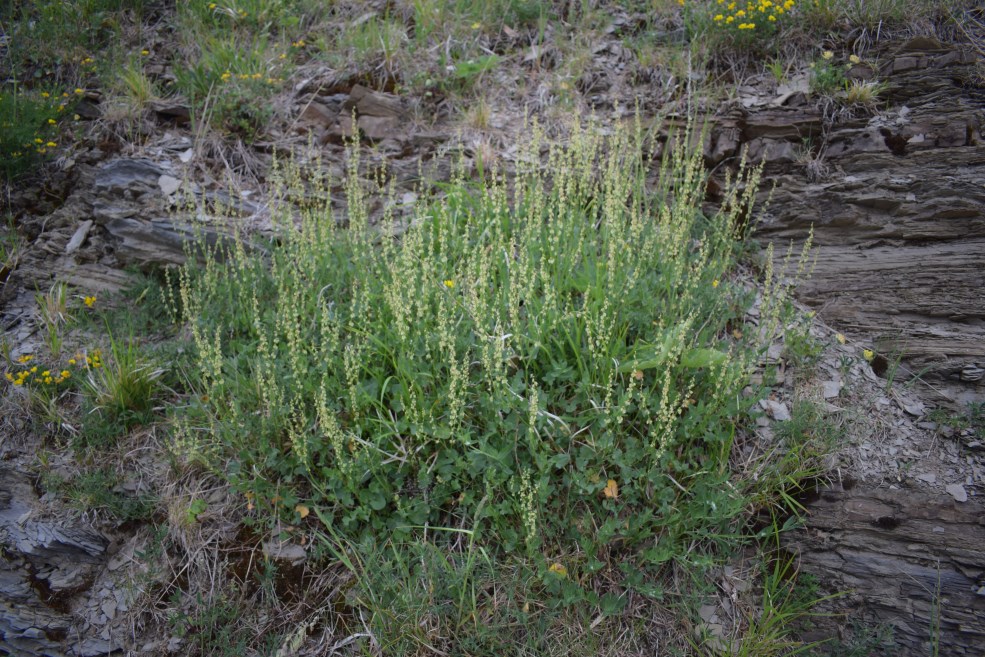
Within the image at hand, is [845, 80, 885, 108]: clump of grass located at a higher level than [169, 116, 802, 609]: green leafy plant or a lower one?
higher

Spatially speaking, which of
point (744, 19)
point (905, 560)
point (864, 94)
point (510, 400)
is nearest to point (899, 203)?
point (864, 94)

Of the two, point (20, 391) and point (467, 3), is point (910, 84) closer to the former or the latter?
point (467, 3)

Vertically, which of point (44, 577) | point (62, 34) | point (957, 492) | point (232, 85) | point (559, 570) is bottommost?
point (44, 577)

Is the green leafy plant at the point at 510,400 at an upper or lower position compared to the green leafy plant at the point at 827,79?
lower

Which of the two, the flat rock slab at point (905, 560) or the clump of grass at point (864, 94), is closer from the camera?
the flat rock slab at point (905, 560)

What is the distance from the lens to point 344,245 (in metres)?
3.91

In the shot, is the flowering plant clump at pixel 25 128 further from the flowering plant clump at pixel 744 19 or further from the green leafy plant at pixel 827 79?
the green leafy plant at pixel 827 79

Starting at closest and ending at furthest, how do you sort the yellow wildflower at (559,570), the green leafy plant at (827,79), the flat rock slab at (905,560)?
the flat rock slab at (905,560) < the yellow wildflower at (559,570) < the green leafy plant at (827,79)

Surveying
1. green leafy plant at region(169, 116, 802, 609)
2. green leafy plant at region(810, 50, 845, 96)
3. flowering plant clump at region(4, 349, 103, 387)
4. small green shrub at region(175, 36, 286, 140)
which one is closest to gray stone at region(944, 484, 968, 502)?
green leafy plant at region(169, 116, 802, 609)

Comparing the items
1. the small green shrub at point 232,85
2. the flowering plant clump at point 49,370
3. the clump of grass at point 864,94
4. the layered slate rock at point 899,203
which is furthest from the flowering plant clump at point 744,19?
the flowering plant clump at point 49,370

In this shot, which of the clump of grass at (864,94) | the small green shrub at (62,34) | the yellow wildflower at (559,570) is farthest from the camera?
the small green shrub at (62,34)

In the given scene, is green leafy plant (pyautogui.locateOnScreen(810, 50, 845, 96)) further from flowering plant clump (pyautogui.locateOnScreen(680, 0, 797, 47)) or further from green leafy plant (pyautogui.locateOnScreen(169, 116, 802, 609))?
green leafy plant (pyautogui.locateOnScreen(169, 116, 802, 609))

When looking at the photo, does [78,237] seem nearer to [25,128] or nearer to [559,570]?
[25,128]

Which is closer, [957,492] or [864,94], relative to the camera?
[957,492]
